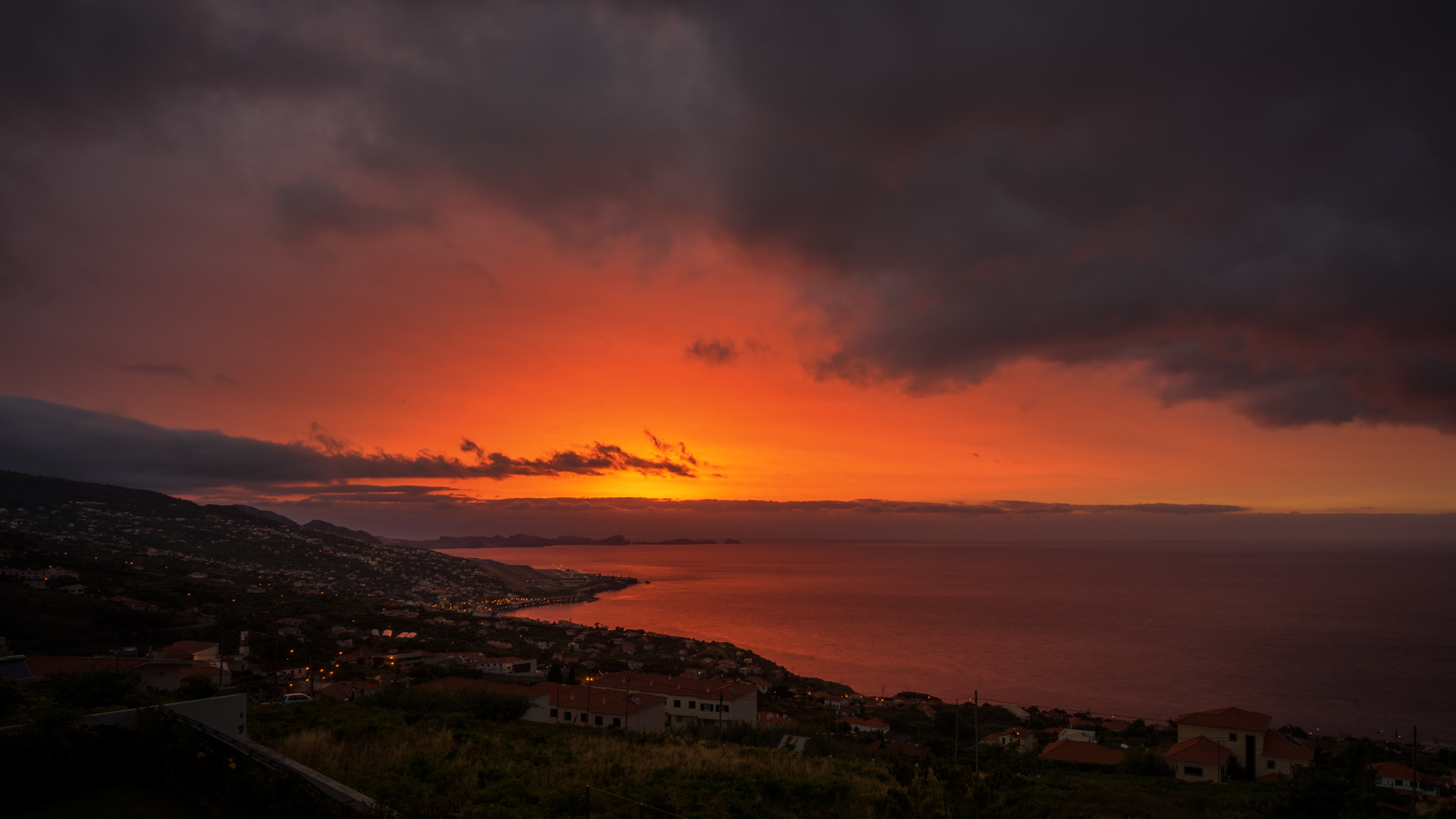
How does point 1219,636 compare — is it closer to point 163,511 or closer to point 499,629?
point 499,629

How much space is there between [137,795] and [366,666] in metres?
36.5

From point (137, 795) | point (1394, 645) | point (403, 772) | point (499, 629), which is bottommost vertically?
point (499, 629)

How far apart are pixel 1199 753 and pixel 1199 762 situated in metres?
0.61

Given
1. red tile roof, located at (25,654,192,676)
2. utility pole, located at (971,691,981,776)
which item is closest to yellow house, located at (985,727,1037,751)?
utility pole, located at (971,691,981,776)

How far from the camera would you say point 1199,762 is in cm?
2244

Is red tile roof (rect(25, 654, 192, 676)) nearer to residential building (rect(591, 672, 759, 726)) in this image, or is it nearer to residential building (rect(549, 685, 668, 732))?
residential building (rect(549, 685, 668, 732))

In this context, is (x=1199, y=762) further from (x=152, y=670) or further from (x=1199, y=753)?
(x=152, y=670)

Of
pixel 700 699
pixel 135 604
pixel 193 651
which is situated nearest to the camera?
pixel 700 699

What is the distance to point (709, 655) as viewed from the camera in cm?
5581

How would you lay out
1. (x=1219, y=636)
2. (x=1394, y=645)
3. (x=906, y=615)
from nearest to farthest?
(x=1394, y=645) → (x=1219, y=636) → (x=906, y=615)

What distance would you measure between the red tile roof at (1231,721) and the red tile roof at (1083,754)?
3.44m

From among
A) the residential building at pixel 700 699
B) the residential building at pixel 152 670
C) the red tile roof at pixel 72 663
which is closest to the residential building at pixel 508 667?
the residential building at pixel 700 699

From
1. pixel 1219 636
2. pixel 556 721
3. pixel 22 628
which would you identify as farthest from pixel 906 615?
pixel 22 628

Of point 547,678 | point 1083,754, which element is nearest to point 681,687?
point 547,678
